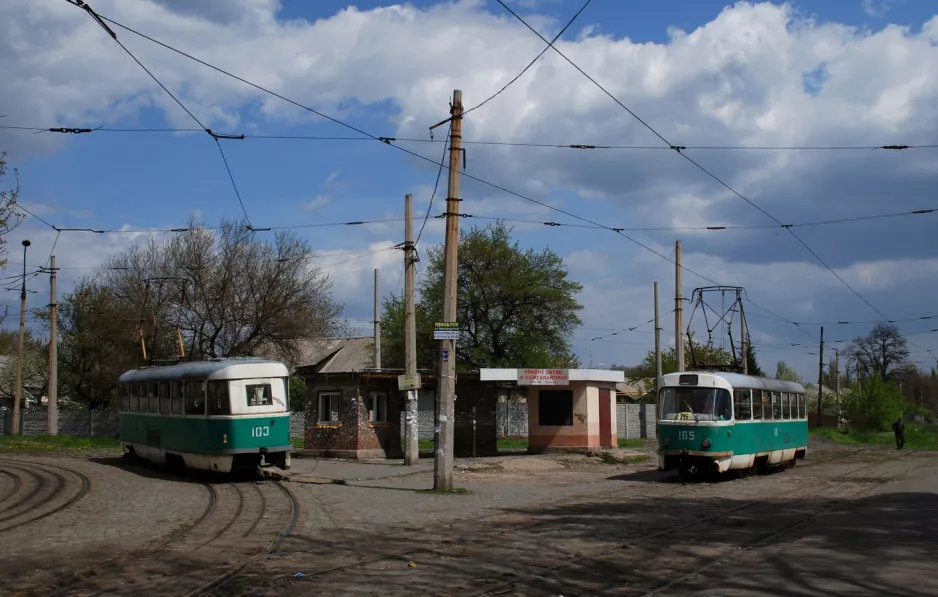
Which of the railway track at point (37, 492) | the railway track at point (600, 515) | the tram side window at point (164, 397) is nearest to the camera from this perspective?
the railway track at point (600, 515)

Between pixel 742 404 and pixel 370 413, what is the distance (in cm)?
1287

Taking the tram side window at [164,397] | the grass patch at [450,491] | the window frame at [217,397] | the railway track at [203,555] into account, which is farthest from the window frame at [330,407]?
the railway track at [203,555]

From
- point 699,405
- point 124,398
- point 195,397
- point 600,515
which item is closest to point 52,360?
point 124,398

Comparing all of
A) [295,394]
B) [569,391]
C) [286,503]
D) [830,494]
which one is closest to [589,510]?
[286,503]

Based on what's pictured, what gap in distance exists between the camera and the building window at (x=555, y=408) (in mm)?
33688

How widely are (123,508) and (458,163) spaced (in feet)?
30.3

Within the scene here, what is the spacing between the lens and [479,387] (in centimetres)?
3450

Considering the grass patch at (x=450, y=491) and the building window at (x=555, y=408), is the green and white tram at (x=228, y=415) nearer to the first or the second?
the grass patch at (x=450, y=491)

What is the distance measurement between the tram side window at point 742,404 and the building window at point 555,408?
9.96 metres

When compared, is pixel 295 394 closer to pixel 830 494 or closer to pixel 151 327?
pixel 151 327

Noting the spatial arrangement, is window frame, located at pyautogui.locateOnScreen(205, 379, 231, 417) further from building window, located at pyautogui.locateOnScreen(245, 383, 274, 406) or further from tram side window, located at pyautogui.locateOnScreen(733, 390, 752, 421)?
tram side window, located at pyautogui.locateOnScreen(733, 390, 752, 421)

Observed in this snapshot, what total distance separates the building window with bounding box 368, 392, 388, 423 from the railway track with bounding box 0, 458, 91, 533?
9858mm

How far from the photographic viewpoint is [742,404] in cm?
2384

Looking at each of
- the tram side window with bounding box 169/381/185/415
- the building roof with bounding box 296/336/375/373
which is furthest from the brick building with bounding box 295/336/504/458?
the building roof with bounding box 296/336/375/373
